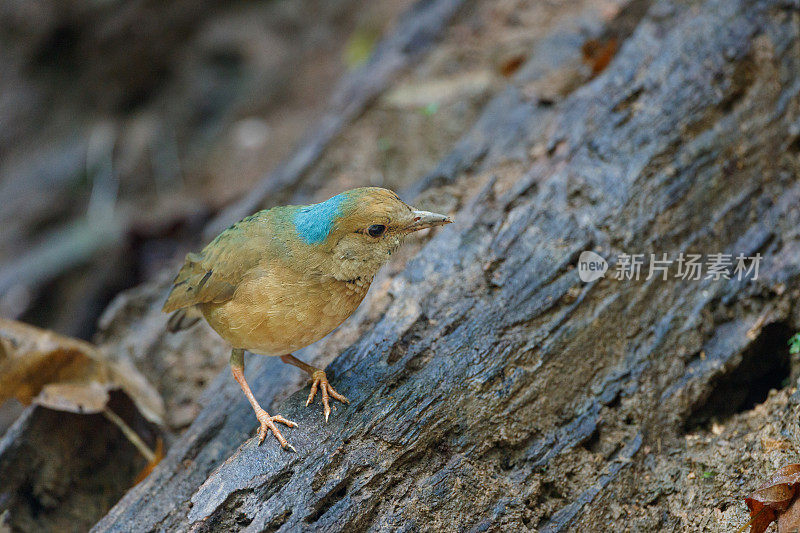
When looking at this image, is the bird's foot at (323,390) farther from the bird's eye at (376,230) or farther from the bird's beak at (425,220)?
the bird's beak at (425,220)

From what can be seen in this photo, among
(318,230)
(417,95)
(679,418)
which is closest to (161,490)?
(318,230)

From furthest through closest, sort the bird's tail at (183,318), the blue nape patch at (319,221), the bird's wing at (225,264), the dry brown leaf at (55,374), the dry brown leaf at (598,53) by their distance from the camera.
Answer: the dry brown leaf at (598,53) < the dry brown leaf at (55,374) < the bird's tail at (183,318) < the bird's wing at (225,264) < the blue nape patch at (319,221)

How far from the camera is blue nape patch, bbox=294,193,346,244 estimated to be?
337 centimetres

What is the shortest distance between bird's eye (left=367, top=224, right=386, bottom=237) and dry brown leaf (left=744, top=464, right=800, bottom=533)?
210cm

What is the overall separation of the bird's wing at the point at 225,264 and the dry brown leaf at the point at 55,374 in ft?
3.08

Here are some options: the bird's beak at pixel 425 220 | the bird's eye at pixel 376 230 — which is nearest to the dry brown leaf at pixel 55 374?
the bird's eye at pixel 376 230

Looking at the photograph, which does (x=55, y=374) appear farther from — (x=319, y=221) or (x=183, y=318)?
(x=319, y=221)

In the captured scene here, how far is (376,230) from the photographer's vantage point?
3387mm

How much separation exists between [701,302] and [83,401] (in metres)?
3.86

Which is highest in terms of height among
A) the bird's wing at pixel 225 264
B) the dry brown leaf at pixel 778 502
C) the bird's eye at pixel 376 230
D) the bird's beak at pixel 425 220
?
the bird's wing at pixel 225 264

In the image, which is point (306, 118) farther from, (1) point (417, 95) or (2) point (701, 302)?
(2) point (701, 302)

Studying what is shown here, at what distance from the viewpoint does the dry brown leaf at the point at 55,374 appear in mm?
4141

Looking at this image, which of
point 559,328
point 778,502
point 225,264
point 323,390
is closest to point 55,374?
point 225,264

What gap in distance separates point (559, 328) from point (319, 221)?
59.0 inches
